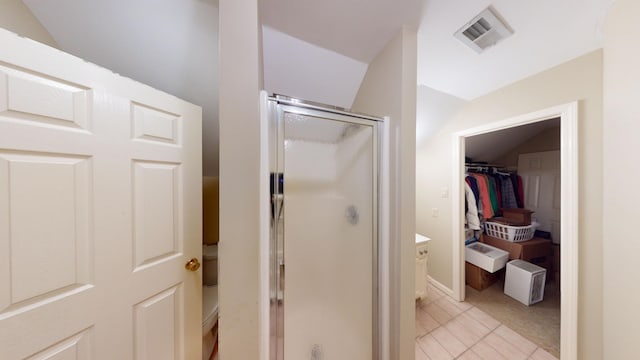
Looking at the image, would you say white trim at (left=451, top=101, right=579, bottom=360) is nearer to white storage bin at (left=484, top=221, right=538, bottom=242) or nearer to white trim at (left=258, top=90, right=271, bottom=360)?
white storage bin at (left=484, top=221, right=538, bottom=242)

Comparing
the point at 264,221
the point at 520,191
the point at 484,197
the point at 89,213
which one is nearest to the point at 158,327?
the point at 89,213

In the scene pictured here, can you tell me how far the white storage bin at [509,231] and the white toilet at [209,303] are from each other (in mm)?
3131

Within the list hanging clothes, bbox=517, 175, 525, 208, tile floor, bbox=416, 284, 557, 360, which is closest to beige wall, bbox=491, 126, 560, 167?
hanging clothes, bbox=517, 175, 525, 208

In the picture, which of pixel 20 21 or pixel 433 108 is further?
pixel 433 108

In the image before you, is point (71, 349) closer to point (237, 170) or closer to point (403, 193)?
point (237, 170)

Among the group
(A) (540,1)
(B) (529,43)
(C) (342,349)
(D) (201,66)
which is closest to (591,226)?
(B) (529,43)

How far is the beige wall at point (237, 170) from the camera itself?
74cm

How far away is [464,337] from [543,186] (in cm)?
259

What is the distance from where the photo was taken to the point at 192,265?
3.19ft

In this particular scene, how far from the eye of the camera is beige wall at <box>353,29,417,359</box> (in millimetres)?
1045

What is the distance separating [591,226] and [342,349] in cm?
174

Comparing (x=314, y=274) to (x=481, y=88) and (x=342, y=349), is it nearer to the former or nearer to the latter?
(x=342, y=349)

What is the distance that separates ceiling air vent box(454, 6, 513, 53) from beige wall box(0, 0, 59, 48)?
2.17 m

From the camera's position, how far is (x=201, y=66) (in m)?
1.09
